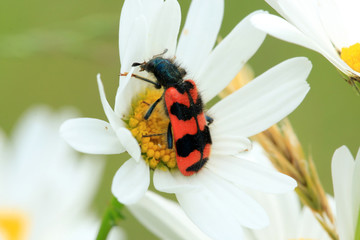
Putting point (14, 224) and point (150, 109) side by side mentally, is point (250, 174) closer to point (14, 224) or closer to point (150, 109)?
point (150, 109)

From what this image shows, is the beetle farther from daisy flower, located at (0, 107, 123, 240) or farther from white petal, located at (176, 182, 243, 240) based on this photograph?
daisy flower, located at (0, 107, 123, 240)

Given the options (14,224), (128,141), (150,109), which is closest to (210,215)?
(128,141)

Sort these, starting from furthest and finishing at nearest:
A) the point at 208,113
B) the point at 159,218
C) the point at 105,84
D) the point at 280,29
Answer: the point at 105,84 → the point at 208,113 → the point at 159,218 → the point at 280,29

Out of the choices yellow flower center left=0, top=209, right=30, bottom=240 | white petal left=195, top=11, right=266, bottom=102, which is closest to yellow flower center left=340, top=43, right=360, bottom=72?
white petal left=195, top=11, right=266, bottom=102

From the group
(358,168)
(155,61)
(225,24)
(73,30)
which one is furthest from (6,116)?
(358,168)

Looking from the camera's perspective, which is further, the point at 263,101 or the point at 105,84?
the point at 105,84
